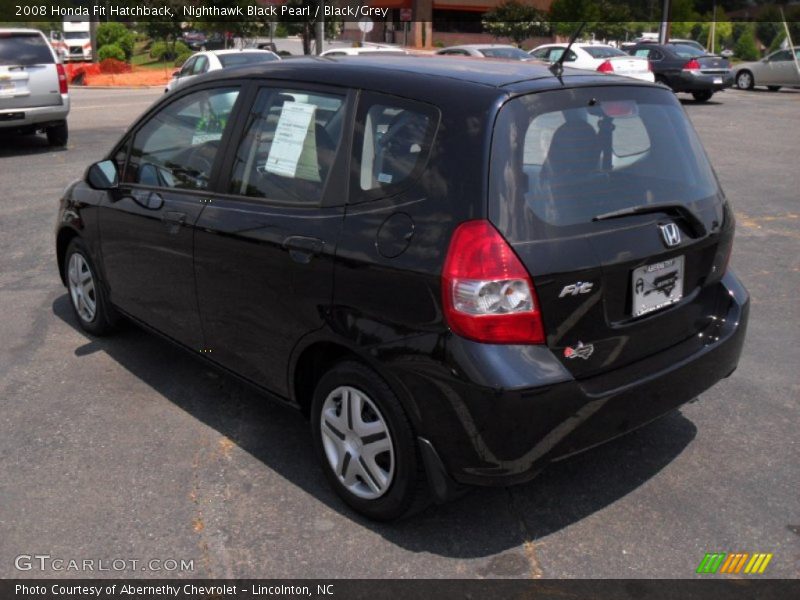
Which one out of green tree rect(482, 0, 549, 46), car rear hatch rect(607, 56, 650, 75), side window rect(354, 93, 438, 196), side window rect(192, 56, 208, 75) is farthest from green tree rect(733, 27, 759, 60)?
side window rect(354, 93, 438, 196)

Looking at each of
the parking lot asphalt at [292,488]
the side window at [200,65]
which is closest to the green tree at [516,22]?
the side window at [200,65]

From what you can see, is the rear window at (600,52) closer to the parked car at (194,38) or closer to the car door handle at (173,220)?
the car door handle at (173,220)

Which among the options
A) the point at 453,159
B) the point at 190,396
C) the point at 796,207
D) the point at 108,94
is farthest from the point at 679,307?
the point at 108,94

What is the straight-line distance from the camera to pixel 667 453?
4.08 meters

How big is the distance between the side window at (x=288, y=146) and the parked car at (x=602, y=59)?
17059 mm

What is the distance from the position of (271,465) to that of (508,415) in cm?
145

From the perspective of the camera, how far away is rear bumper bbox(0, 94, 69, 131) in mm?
13539

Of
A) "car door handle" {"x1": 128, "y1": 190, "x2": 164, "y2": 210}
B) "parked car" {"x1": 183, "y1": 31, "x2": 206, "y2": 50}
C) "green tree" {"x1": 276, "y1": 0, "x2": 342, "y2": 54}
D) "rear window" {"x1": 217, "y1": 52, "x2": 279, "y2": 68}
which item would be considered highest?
"green tree" {"x1": 276, "y1": 0, "x2": 342, "y2": 54}

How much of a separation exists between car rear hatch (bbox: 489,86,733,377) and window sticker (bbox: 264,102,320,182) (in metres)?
0.93

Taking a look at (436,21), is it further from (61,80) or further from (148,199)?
(148,199)

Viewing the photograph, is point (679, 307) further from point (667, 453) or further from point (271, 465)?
point (271, 465)

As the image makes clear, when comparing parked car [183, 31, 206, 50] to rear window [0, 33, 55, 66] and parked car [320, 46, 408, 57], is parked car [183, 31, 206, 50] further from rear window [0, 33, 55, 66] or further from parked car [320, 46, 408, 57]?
rear window [0, 33, 55, 66]

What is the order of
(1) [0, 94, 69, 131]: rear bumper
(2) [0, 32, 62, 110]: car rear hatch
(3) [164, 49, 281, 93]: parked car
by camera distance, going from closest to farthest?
(2) [0, 32, 62, 110]: car rear hatch → (1) [0, 94, 69, 131]: rear bumper → (3) [164, 49, 281, 93]: parked car

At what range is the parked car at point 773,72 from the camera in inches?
1065
